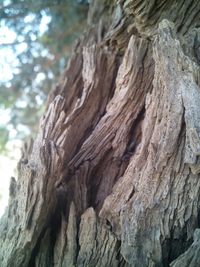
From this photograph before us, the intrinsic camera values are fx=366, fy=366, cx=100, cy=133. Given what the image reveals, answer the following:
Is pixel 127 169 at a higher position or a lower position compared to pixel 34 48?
lower

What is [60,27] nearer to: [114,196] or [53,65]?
[53,65]

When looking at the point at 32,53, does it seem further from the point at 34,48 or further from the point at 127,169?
the point at 127,169

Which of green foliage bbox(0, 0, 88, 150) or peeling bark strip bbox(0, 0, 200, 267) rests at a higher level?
green foliage bbox(0, 0, 88, 150)

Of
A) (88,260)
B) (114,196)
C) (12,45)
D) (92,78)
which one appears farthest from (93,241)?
(12,45)

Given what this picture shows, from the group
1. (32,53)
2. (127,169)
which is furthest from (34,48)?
(127,169)

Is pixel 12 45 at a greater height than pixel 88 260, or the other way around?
pixel 12 45
